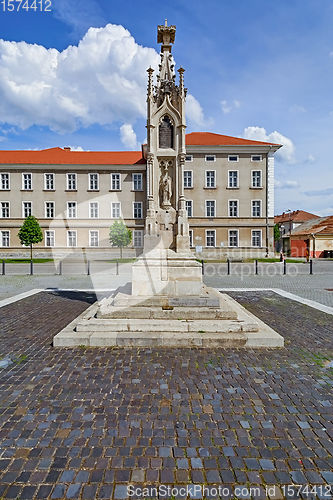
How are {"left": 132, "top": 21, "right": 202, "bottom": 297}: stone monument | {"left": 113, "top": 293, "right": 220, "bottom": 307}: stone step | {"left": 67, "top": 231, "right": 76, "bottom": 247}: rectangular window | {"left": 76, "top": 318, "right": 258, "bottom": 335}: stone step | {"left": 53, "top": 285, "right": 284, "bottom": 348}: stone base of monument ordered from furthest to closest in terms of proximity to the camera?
{"left": 67, "top": 231, "right": 76, "bottom": 247}: rectangular window, {"left": 132, "top": 21, "right": 202, "bottom": 297}: stone monument, {"left": 113, "top": 293, "right": 220, "bottom": 307}: stone step, {"left": 76, "top": 318, "right": 258, "bottom": 335}: stone step, {"left": 53, "top": 285, "right": 284, "bottom": 348}: stone base of monument

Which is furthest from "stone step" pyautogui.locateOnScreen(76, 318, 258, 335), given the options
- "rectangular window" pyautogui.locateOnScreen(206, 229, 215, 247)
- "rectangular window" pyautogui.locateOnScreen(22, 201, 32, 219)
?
"rectangular window" pyautogui.locateOnScreen(22, 201, 32, 219)

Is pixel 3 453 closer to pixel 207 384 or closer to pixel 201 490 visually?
pixel 201 490

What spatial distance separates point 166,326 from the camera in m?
5.34

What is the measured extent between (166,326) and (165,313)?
48cm

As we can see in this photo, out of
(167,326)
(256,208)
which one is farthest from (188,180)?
(167,326)

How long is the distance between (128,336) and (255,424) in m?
2.79

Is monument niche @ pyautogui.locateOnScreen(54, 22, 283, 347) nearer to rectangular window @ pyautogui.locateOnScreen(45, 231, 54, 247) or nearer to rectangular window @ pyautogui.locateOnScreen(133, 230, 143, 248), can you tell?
rectangular window @ pyautogui.locateOnScreen(133, 230, 143, 248)

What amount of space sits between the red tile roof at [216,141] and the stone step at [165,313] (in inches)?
1217

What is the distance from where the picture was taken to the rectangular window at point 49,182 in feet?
116

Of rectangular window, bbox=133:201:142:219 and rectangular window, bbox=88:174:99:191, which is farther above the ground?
rectangular window, bbox=88:174:99:191

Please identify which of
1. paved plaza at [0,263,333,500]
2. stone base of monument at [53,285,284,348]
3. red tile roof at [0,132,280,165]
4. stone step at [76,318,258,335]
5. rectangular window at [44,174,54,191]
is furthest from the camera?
rectangular window at [44,174,54,191]

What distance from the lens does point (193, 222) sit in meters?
34.5

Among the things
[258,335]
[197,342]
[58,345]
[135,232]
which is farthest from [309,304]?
[135,232]

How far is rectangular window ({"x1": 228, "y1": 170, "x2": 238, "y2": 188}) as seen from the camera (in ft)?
113
